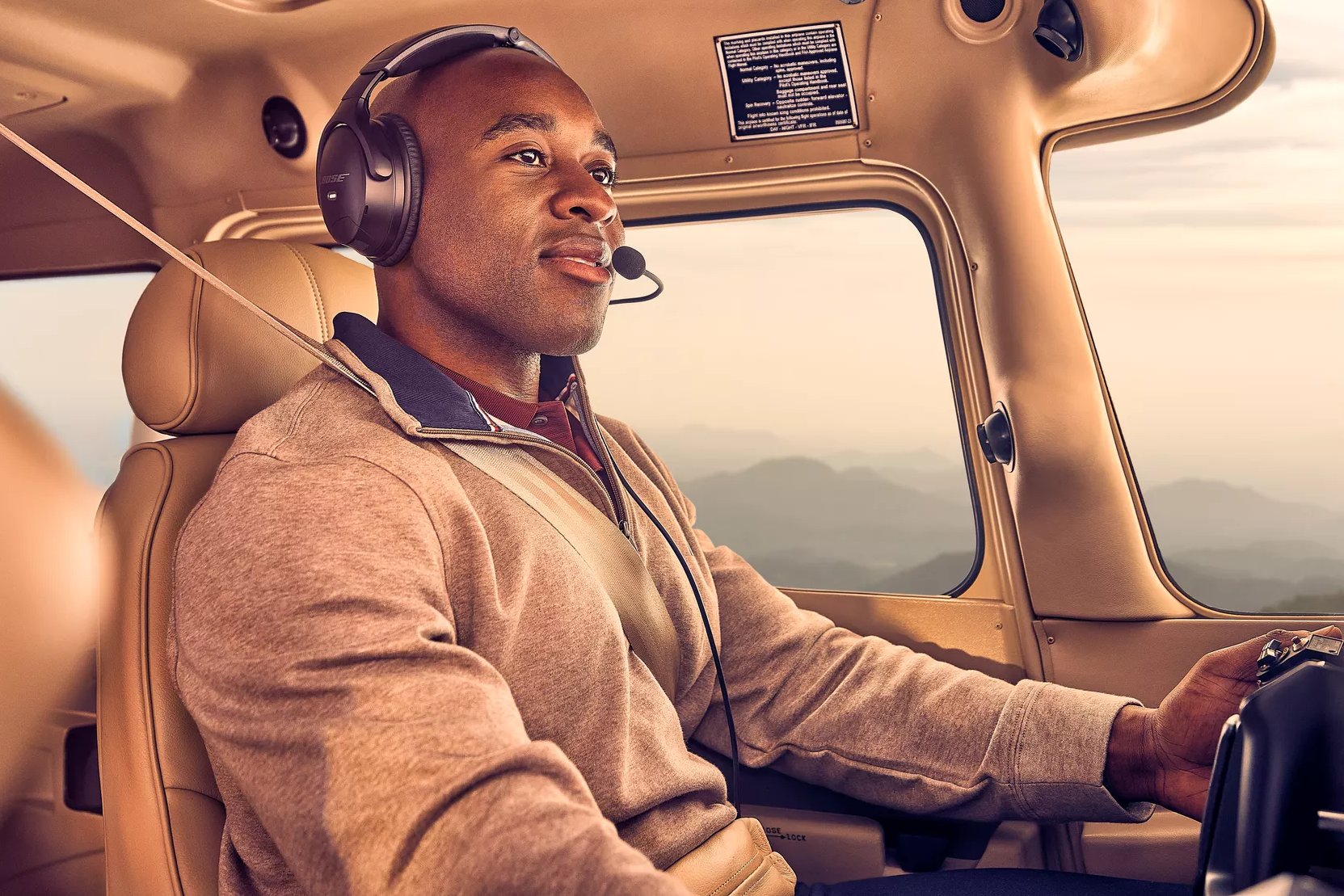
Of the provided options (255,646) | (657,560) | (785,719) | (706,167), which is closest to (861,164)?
(706,167)

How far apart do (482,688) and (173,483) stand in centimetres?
58

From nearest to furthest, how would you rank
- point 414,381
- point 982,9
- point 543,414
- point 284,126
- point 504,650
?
point 504,650
point 414,381
point 543,414
point 982,9
point 284,126

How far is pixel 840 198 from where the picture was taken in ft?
6.22

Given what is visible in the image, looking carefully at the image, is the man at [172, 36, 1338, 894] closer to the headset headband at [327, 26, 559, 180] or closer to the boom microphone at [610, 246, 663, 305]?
the headset headband at [327, 26, 559, 180]

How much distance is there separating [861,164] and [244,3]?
1.05m

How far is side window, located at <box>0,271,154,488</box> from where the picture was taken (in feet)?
4.89

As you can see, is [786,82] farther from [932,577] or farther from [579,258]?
[932,577]

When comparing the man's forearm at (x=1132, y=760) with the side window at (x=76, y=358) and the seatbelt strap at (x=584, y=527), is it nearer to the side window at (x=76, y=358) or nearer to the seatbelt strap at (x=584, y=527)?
the seatbelt strap at (x=584, y=527)

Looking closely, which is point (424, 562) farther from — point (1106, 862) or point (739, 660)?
point (1106, 862)

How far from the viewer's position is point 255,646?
0.99 metres

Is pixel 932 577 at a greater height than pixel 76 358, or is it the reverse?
pixel 76 358

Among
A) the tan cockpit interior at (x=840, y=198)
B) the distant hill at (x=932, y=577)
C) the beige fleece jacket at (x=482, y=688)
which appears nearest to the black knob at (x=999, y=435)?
the tan cockpit interior at (x=840, y=198)

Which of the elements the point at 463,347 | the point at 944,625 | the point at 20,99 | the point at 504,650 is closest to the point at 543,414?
the point at 463,347

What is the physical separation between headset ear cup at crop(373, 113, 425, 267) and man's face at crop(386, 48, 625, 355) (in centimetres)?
2
